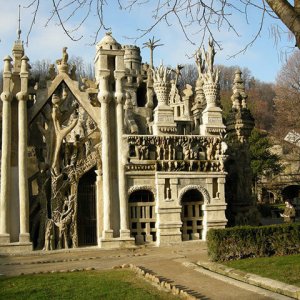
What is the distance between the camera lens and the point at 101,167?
23.6 meters

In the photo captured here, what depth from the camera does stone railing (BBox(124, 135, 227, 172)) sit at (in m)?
23.8

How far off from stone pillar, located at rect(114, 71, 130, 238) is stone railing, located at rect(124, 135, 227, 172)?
1.37ft

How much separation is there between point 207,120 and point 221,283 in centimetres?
1324

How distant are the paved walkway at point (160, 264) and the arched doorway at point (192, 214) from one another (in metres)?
0.94

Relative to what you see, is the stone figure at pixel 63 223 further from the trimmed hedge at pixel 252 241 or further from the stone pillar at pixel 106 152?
the trimmed hedge at pixel 252 241

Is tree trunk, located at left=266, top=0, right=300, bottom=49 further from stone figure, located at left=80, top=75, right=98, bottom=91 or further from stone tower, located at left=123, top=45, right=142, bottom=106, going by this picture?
stone tower, located at left=123, top=45, right=142, bottom=106

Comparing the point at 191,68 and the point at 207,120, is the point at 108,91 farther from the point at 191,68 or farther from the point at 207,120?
the point at 191,68

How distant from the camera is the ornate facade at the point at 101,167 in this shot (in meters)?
22.7

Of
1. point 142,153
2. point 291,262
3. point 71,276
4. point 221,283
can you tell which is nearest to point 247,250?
point 291,262

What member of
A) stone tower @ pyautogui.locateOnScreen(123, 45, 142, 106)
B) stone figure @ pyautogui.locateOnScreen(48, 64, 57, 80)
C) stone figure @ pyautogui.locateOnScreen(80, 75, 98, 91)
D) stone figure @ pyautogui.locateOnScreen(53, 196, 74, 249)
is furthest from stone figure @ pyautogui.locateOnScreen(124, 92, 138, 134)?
stone tower @ pyautogui.locateOnScreen(123, 45, 142, 106)

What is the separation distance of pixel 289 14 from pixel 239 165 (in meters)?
20.8

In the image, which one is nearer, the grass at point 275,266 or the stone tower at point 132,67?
the grass at point 275,266

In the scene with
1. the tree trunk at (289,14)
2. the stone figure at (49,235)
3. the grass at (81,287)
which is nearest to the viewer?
the tree trunk at (289,14)

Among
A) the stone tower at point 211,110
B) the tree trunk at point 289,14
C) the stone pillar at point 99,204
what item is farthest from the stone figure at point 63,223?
the tree trunk at point 289,14
